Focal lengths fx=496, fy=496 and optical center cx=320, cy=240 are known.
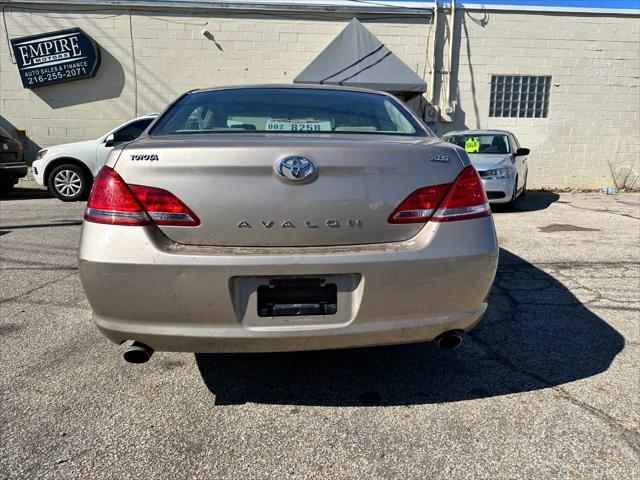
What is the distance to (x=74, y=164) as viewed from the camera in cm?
986

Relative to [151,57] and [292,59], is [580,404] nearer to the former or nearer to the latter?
[292,59]

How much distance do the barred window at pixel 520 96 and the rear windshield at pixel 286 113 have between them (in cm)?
1162

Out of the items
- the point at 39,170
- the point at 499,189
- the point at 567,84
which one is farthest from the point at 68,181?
the point at 567,84

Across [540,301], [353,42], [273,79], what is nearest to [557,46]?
[353,42]

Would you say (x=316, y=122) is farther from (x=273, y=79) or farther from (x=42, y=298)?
(x=273, y=79)

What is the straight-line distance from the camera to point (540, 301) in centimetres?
407

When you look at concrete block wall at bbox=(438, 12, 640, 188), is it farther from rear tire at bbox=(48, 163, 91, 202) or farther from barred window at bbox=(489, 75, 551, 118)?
rear tire at bbox=(48, 163, 91, 202)

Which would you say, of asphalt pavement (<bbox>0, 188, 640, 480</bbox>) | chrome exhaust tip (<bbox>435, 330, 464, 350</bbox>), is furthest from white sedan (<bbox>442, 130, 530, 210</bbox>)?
chrome exhaust tip (<bbox>435, 330, 464, 350</bbox>)

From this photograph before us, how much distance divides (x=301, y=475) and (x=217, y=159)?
1.33 m

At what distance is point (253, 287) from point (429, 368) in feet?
4.41

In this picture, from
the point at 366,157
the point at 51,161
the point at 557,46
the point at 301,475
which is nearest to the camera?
the point at 301,475

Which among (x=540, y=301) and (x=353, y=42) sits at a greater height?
(x=353, y=42)

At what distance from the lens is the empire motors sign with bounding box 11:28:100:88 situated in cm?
1261

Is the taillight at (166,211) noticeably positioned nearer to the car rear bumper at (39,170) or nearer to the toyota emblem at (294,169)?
the toyota emblem at (294,169)
